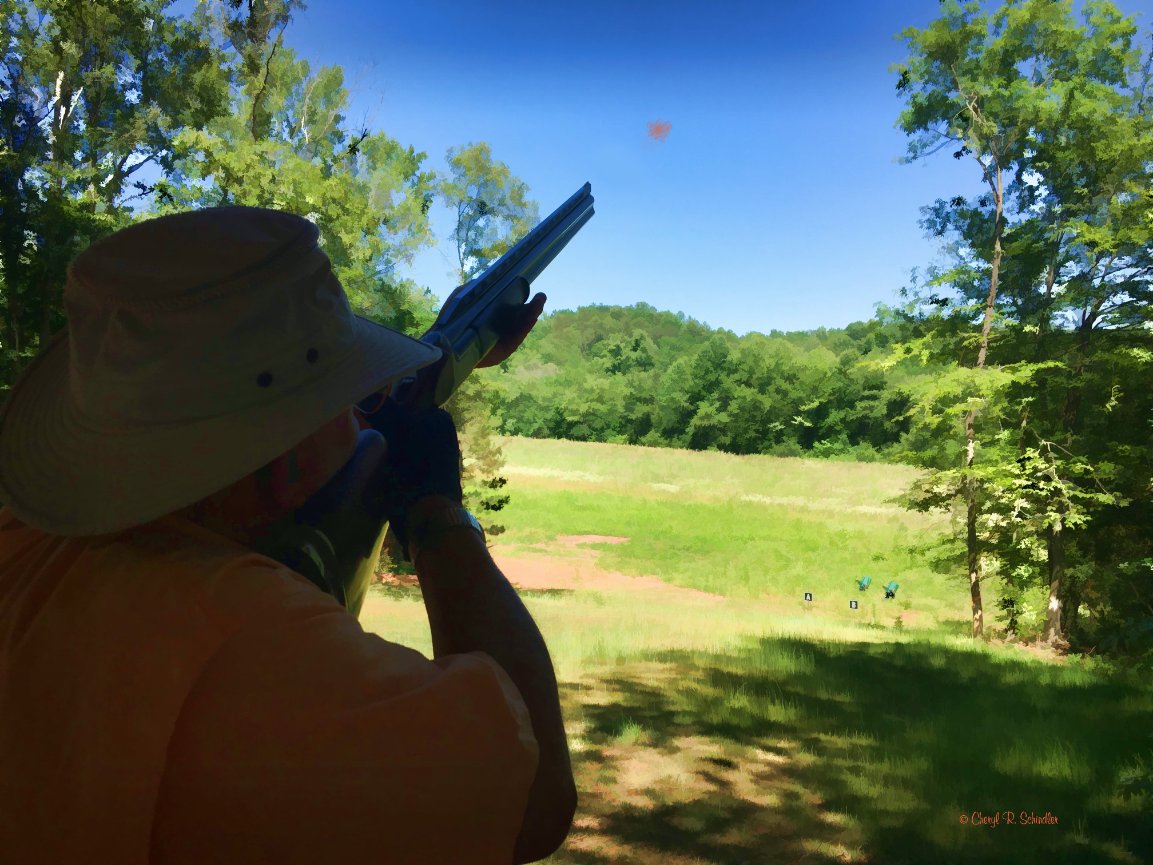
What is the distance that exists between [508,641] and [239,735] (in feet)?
0.50

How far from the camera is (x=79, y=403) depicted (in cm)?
43

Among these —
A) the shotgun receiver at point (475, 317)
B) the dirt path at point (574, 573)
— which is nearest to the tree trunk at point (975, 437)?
the dirt path at point (574, 573)

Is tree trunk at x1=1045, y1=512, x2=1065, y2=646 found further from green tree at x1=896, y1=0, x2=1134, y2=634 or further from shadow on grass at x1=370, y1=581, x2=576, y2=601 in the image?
shadow on grass at x1=370, y1=581, x2=576, y2=601

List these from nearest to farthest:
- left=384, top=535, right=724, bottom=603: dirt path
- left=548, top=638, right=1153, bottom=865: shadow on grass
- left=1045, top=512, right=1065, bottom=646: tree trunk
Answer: left=548, top=638, right=1153, bottom=865: shadow on grass → left=1045, top=512, right=1065, bottom=646: tree trunk → left=384, top=535, right=724, bottom=603: dirt path

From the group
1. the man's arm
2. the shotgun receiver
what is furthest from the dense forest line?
the man's arm

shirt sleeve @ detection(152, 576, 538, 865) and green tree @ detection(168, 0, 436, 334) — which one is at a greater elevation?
green tree @ detection(168, 0, 436, 334)

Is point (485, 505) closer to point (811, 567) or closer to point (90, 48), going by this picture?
point (811, 567)

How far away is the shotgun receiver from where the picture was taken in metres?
0.77

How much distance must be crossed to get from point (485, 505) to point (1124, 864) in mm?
5541

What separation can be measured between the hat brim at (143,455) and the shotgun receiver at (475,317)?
0.26 m

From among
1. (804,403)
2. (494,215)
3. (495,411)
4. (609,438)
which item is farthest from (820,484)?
(494,215)

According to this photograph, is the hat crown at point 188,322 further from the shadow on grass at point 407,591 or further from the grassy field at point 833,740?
the shadow on grass at point 407,591

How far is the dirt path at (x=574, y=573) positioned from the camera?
7266mm

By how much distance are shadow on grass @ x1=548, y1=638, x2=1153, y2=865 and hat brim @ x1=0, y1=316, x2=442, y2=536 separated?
1747 millimetres
